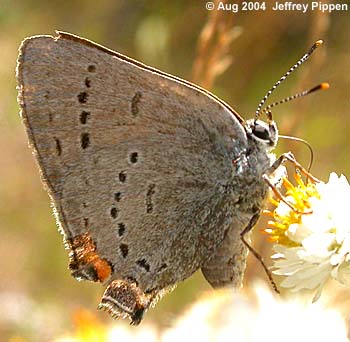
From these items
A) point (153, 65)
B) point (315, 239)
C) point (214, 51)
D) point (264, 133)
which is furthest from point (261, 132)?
point (153, 65)

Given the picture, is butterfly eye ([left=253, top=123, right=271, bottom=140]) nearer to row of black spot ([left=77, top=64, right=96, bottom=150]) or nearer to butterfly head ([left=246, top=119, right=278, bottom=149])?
butterfly head ([left=246, top=119, right=278, bottom=149])

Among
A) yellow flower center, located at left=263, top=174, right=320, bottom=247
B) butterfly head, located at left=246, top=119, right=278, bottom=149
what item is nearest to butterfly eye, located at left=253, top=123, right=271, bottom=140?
butterfly head, located at left=246, top=119, right=278, bottom=149

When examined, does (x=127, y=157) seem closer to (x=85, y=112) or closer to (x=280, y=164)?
(x=85, y=112)

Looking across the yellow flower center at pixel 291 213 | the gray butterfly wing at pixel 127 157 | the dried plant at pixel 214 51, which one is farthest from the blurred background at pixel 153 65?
the yellow flower center at pixel 291 213

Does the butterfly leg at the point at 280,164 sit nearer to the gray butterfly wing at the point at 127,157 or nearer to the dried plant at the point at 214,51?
the gray butterfly wing at the point at 127,157

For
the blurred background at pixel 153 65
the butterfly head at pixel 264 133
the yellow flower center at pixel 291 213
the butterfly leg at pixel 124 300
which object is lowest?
the blurred background at pixel 153 65
